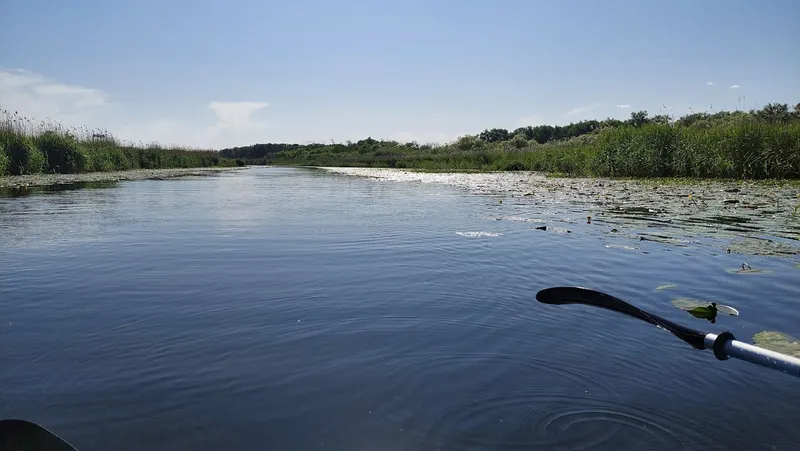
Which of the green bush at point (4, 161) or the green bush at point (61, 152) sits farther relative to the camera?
the green bush at point (61, 152)

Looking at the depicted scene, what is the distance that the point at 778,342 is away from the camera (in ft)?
10.6

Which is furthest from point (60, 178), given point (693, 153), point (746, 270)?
point (746, 270)

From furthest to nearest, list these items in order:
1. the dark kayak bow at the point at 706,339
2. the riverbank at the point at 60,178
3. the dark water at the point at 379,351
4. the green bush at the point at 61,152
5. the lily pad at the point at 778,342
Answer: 1. the green bush at the point at 61,152
2. the riverbank at the point at 60,178
3. the lily pad at the point at 778,342
4. the dark water at the point at 379,351
5. the dark kayak bow at the point at 706,339

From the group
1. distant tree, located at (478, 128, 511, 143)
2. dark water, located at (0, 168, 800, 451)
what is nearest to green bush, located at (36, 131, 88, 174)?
dark water, located at (0, 168, 800, 451)

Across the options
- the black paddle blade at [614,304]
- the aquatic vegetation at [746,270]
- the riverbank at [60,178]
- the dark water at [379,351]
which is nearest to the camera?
the dark water at [379,351]

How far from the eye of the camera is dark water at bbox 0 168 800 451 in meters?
2.36

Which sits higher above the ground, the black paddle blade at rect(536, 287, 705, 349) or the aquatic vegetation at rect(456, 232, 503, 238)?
the black paddle blade at rect(536, 287, 705, 349)

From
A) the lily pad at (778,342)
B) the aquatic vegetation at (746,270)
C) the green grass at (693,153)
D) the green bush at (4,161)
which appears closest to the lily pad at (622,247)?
the aquatic vegetation at (746,270)

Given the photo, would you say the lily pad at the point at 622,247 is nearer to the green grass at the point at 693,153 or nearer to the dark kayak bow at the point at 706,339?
the dark kayak bow at the point at 706,339

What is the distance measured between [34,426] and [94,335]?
1886 millimetres

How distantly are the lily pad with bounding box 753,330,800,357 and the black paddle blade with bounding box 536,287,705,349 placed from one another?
2.54 feet

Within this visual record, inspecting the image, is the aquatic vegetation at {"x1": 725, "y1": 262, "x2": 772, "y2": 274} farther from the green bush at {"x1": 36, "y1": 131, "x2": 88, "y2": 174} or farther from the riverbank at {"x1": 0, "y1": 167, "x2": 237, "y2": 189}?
the green bush at {"x1": 36, "y1": 131, "x2": 88, "y2": 174}

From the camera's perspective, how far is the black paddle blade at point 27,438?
1.83 meters

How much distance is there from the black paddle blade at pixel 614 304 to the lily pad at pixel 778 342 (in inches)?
30.4
